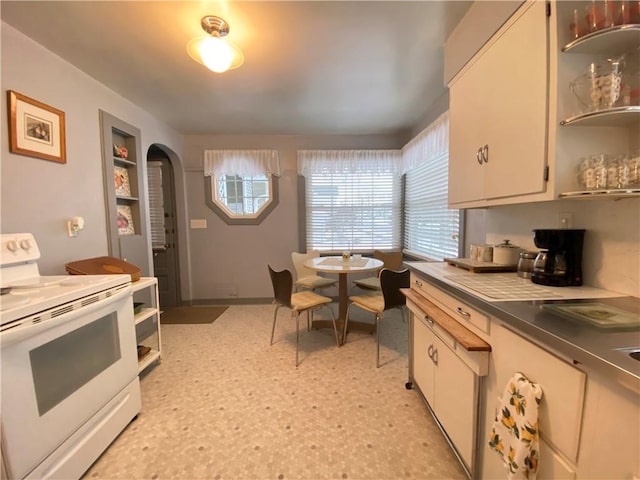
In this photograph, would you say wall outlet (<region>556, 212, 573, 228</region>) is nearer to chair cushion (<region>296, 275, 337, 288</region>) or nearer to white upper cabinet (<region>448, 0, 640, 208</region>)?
white upper cabinet (<region>448, 0, 640, 208</region>)

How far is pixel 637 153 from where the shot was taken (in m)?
0.90

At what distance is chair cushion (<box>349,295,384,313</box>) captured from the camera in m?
2.22

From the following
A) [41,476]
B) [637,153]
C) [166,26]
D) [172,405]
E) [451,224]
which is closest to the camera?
[637,153]

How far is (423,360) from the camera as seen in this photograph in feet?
5.13

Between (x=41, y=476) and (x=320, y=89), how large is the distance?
2882 mm

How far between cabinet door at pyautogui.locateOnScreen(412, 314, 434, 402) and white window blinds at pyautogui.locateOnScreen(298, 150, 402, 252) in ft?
6.88

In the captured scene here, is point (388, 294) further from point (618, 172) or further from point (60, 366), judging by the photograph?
point (60, 366)

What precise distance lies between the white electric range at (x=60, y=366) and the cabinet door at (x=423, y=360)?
1.78 m

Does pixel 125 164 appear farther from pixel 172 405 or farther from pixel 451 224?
pixel 451 224

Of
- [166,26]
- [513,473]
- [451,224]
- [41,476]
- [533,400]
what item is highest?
[166,26]

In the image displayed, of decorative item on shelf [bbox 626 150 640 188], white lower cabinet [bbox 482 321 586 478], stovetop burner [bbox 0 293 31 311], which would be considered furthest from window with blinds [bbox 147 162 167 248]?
decorative item on shelf [bbox 626 150 640 188]

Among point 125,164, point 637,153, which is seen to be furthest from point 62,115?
point 637,153

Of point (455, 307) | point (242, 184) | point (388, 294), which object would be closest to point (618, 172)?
point (455, 307)

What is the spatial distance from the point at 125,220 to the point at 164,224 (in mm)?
1024
